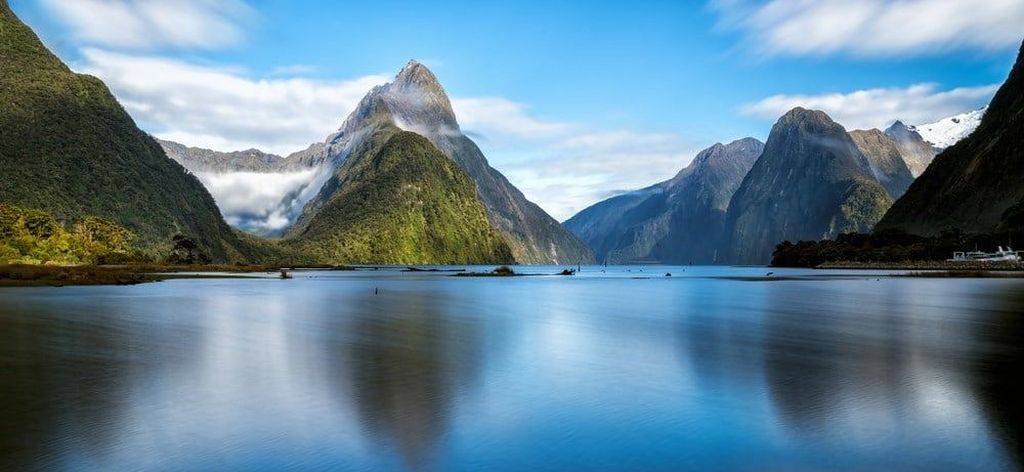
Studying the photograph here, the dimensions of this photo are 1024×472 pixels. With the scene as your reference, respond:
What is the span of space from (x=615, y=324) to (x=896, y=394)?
27.8 m

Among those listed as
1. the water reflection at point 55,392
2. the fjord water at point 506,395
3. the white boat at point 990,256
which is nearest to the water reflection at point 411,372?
the fjord water at point 506,395

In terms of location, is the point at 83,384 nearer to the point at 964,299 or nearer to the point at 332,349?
the point at 332,349

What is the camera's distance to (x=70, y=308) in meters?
54.8

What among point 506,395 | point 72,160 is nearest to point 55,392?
point 506,395

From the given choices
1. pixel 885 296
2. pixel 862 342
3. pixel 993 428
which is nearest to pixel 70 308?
pixel 862 342

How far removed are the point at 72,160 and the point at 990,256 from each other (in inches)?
8995

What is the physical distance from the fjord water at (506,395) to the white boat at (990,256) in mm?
148305

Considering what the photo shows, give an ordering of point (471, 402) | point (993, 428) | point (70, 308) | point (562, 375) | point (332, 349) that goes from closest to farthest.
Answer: point (993, 428) → point (471, 402) → point (562, 375) → point (332, 349) → point (70, 308)

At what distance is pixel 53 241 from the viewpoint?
396 ft

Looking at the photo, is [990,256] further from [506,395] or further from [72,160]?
[72,160]

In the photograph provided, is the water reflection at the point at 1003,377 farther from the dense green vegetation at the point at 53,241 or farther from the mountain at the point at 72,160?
the mountain at the point at 72,160

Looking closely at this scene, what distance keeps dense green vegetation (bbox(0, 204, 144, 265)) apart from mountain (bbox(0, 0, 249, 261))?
16.6 meters

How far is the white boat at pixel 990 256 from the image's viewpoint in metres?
169

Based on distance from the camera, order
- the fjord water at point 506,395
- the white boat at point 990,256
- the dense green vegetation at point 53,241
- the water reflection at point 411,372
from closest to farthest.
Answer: the fjord water at point 506,395 < the water reflection at point 411,372 < the dense green vegetation at point 53,241 < the white boat at point 990,256
